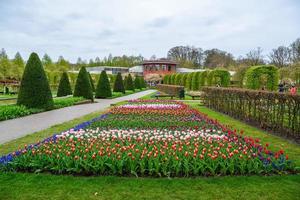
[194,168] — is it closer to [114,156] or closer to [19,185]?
[114,156]

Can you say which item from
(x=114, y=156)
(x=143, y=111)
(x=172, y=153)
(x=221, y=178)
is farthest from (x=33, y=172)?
(x=143, y=111)

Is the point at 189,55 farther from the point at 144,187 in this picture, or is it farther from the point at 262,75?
the point at 144,187

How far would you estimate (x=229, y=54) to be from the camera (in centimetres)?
7131

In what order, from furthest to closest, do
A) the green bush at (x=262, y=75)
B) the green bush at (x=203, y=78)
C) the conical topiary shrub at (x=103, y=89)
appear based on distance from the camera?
the green bush at (x=203, y=78), the conical topiary shrub at (x=103, y=89), the green bush at (x=262, y=75)

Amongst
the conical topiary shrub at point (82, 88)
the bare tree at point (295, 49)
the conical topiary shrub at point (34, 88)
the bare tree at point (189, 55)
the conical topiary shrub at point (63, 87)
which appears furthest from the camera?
the bare tree at point (189, 55)

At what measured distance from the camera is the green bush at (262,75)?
17781mm

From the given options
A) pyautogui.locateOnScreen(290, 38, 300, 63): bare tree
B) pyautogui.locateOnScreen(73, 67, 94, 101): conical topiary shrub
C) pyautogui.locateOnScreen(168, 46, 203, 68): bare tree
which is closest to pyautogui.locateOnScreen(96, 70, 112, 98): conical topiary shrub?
pyautogui.locateOnScreen(73, 67, 94, 101): conical topiary shrub

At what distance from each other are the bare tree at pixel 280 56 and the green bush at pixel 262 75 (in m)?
30.0

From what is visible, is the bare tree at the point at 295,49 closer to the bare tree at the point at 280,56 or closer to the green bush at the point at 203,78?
the bare tree at the point at 280,56

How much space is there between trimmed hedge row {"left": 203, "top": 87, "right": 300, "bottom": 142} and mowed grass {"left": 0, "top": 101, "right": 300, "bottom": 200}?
9.85ft

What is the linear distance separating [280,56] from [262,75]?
32210 mm

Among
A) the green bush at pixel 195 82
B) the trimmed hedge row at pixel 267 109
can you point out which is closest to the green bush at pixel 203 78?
the green bush at pixel 195 82

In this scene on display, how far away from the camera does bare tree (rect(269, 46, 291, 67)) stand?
45.2 metres

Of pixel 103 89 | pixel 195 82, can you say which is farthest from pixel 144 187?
pixel 195 82
